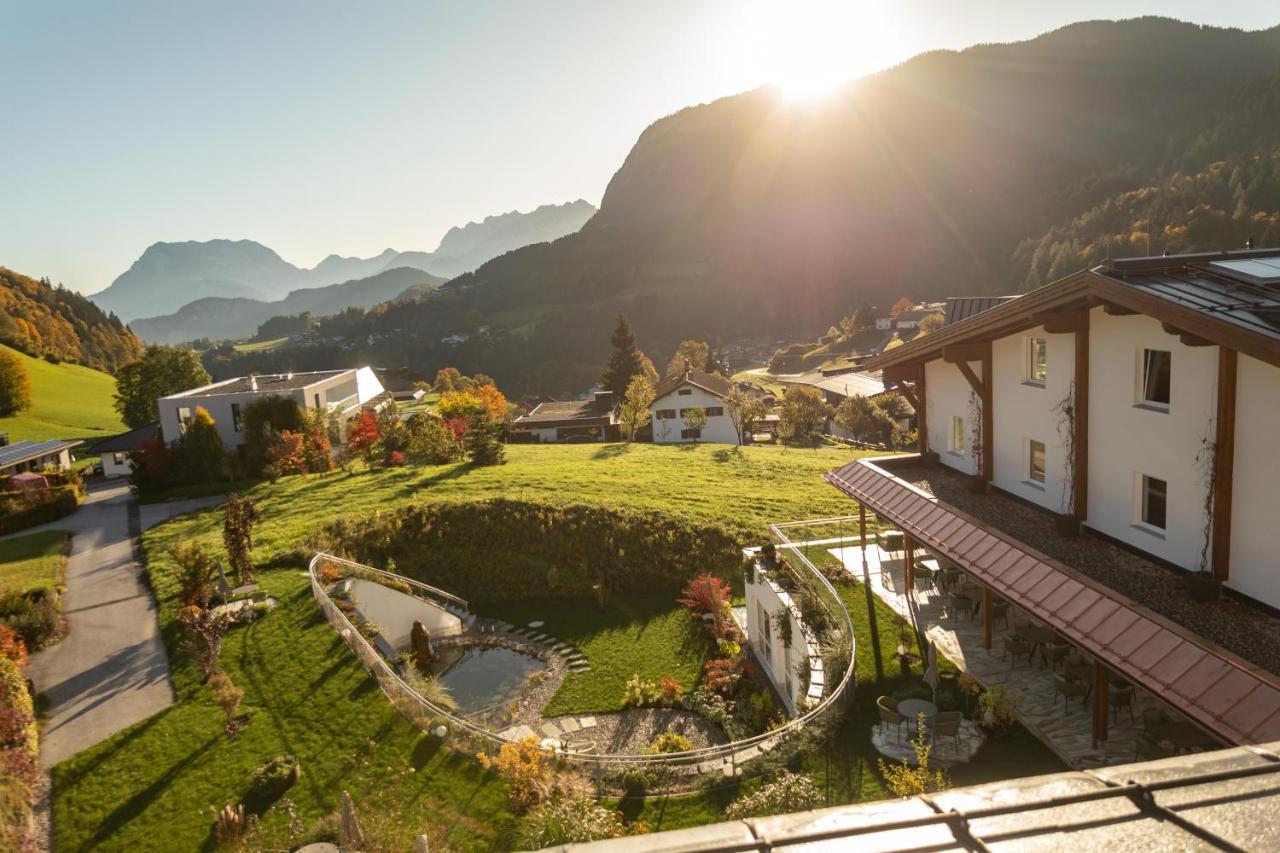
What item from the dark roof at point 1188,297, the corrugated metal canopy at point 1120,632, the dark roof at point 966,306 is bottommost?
the corrugated metal canopy at point 1120,632

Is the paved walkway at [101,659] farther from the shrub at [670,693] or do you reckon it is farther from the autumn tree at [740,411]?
the autumn tree at [740,411]

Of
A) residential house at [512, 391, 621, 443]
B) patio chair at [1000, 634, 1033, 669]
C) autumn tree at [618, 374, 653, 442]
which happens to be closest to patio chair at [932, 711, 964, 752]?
patio chair at [1000, 634, 1033, 669]

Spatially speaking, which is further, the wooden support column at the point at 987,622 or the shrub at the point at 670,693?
the shrub at the point at 670,693

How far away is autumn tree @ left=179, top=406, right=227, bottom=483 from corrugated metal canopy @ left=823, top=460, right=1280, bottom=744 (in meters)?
36.4

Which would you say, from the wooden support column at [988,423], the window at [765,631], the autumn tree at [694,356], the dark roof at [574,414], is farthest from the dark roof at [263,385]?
the autumn tree at [694,356]

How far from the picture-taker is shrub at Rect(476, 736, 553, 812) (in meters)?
12.9

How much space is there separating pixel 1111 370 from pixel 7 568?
115 feet

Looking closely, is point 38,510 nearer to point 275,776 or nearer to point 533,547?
point 533,547

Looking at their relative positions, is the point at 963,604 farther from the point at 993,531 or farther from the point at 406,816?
the point at 406,816

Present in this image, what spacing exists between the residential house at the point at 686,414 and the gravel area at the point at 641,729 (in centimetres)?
3991

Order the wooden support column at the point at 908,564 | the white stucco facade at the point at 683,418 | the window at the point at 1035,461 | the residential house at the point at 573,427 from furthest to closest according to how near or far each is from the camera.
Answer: the residential house at the point at 573,427 < the white stucco facade at the point at 683,418 < the wooden support column at the point at 908,564 < the window at the point at 1035,461

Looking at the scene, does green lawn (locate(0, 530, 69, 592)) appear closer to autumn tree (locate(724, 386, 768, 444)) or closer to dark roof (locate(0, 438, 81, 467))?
dark roof (locate(0, 438, 81, 467))

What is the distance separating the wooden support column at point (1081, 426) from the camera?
46.8 ft

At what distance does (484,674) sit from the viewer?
22.1 metres
